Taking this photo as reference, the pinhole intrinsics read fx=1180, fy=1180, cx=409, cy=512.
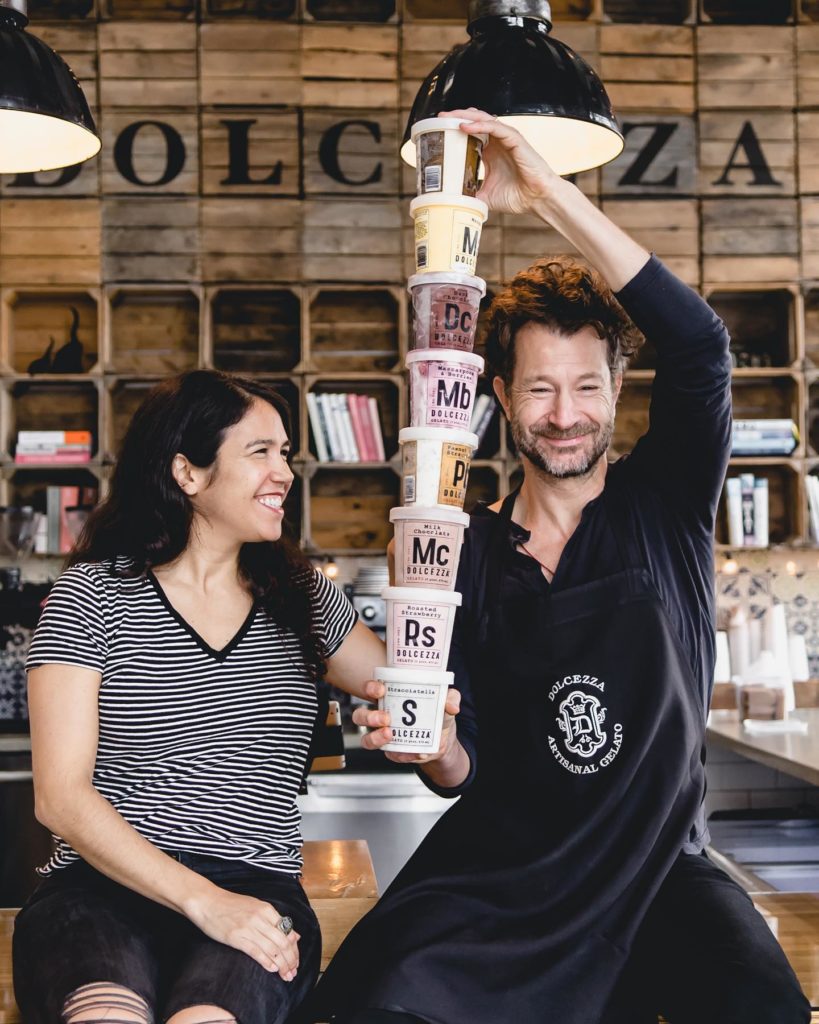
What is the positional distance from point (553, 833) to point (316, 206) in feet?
11.8

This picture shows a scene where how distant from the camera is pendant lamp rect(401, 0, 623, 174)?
2.28m

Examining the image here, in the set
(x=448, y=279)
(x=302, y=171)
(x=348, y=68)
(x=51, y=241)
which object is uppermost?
(x=348, y=68)

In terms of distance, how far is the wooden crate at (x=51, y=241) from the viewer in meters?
4.73

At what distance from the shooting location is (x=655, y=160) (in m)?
4.90

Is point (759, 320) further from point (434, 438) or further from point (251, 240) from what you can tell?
point (434, 438)

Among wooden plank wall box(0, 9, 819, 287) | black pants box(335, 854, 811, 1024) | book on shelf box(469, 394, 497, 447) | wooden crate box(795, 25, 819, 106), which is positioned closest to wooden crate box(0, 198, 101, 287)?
wooden plank wall box(0, 9, 819, 287)

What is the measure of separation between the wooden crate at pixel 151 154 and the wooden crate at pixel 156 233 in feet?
0.15

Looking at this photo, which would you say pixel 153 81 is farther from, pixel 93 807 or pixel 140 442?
pixel 93 807

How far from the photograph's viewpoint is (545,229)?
16.1 ft

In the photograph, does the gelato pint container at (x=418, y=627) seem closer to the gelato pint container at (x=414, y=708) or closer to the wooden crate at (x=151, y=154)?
the gelato pint container at (x=414, y=708)

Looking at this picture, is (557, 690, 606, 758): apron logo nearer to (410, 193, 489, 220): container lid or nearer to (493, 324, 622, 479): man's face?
(493, 324, 622, 479): man's face

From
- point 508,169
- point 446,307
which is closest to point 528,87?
point 508,169

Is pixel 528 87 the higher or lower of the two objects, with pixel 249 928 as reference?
higher

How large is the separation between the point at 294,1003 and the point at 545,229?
3796 millimetres
